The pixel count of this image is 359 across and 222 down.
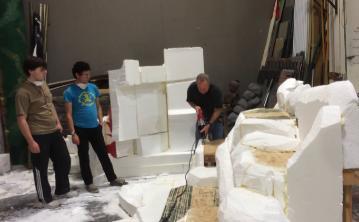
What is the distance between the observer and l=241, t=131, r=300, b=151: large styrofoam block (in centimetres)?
274

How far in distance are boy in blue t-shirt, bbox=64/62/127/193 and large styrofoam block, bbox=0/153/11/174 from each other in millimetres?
2037

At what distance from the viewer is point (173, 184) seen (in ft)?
16.4

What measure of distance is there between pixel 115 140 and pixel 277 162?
3.46 m

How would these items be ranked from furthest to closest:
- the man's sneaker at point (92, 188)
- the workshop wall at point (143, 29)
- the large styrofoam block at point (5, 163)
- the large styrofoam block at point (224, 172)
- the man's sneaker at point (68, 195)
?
the workshop wall at point (143, 29)
the large styrofoam block at point (5, 163)
the man's sneaker at point (92, 188)
the man's sneaker at point (68, 195)
the large styrofoam block at point (224, 172)

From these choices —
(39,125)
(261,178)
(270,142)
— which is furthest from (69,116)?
(261,178)

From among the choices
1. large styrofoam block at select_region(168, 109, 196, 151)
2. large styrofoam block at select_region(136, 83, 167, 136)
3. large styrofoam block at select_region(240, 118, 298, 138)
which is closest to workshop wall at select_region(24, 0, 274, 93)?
large styrofoam block at select_region(136, 83, 167, 136)

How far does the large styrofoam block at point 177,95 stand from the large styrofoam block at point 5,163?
114 inches

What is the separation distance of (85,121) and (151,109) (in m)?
1.04

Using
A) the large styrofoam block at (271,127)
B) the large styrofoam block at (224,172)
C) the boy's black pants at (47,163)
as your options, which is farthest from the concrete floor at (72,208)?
the large styrofoam block at (271,127)

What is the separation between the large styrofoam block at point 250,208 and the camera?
203 cm

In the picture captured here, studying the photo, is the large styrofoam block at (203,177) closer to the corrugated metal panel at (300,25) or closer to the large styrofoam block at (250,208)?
the large styrofoam block at (250,208)

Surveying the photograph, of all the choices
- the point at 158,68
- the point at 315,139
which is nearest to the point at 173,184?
the point at 158,68

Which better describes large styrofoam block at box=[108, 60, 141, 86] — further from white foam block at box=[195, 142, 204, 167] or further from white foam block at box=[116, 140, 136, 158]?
white foam block at box=[195, 142, 204, 167]

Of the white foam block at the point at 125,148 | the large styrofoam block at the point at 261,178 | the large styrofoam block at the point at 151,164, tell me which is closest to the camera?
the large styrofoam block at the point at 261,178
